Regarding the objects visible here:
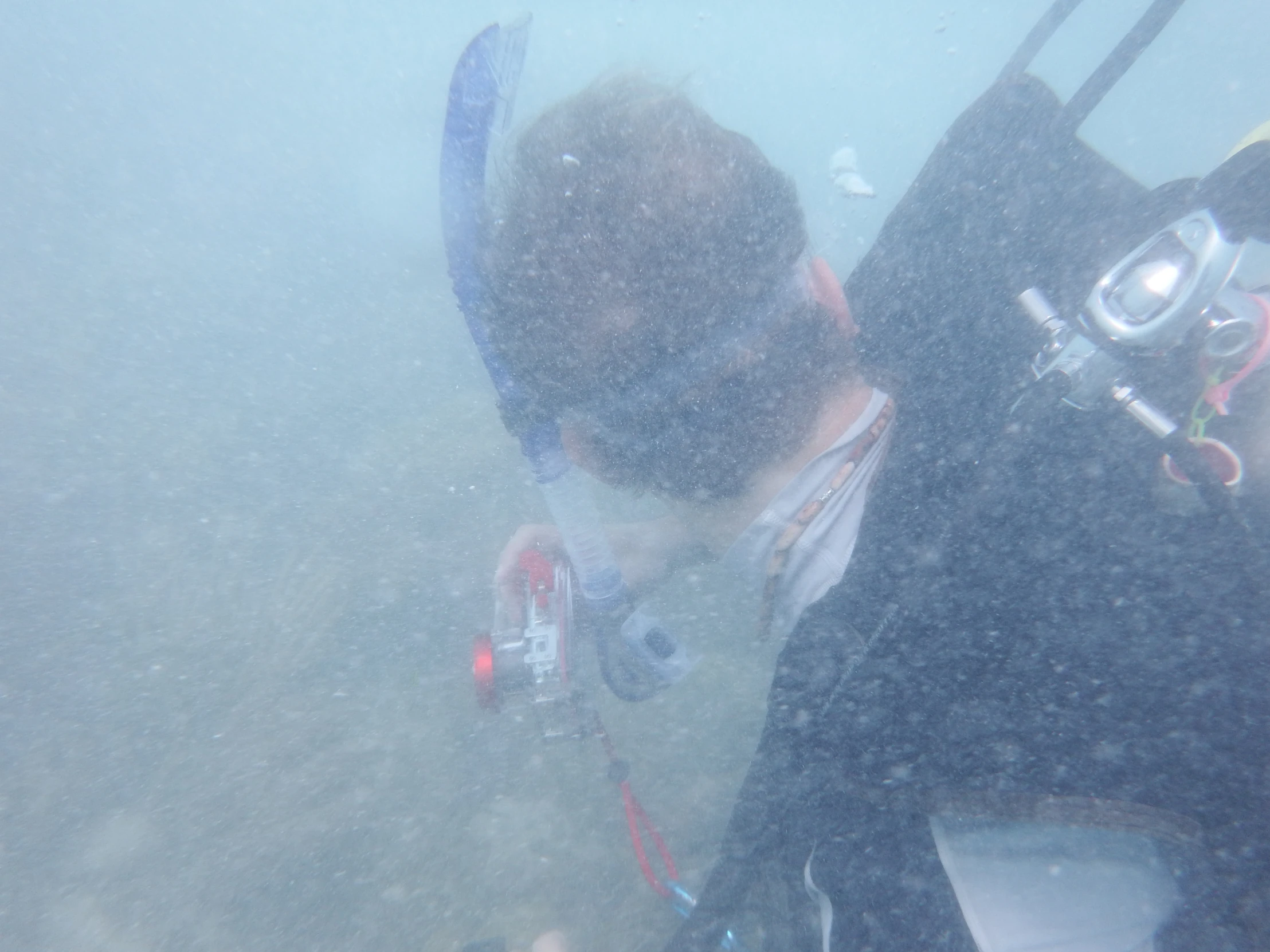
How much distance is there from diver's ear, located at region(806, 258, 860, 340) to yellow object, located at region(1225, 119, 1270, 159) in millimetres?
789

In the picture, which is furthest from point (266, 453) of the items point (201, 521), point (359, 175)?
point (359, 175)

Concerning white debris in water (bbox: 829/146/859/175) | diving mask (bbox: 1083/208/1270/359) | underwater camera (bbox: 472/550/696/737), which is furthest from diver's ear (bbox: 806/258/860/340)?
white debris in water (bbox: 829/146/859/175)

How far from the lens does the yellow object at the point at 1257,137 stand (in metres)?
1.19

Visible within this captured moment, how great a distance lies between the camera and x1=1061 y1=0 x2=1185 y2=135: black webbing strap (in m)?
1.71

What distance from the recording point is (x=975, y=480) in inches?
54.0

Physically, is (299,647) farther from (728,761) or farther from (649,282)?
(649,282)

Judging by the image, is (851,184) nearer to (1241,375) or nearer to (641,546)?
(641,546)

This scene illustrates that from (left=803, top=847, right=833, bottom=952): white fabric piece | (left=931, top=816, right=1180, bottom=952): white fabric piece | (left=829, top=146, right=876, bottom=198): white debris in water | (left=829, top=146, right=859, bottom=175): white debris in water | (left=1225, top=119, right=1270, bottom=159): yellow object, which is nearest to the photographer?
(left=1225, top=119, right=1270, bottom=159): yellow object

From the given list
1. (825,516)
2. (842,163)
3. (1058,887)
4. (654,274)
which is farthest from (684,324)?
(842,163)

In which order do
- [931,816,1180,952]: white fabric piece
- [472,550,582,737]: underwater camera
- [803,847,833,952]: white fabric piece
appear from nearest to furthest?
1. [931,816,1180,952]: white fabric piece
2. [803,847,833,952]: white fabric piece
3. [472,550,582,737]: underwater camera

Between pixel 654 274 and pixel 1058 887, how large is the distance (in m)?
1.66

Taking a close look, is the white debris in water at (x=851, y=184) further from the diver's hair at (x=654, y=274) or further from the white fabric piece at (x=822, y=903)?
the white fabric piece at (x=822, y=903)

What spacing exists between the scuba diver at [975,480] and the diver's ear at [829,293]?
0.02 m

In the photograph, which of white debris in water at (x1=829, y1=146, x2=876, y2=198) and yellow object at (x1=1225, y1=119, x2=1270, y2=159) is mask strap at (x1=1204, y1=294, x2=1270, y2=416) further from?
white debris in water at (x1=829, y1=146, x2=876, y2=198)
